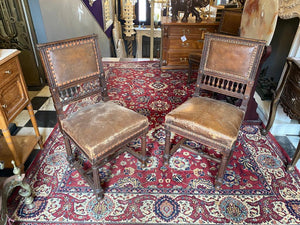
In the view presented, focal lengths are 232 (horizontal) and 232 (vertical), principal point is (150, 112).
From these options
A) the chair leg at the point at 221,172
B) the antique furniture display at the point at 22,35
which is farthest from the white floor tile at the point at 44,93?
the chair leg at the point at 221,172

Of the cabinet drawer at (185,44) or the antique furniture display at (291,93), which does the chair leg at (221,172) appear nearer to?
the antique furniture display at (291,93)

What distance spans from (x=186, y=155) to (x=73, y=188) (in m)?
1.06

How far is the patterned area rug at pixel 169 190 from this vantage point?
168 centimetres

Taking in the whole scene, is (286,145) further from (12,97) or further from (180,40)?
(12,97)

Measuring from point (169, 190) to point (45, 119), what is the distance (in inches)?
69.4

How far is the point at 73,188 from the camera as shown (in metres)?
1.90

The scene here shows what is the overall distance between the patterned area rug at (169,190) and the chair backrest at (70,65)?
626 mm

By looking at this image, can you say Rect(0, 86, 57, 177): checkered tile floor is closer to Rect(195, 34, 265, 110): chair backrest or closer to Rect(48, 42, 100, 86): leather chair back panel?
Rect(48, 42, 100, 86): leather chair back panel

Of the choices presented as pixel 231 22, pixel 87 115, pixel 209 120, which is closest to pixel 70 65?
pixel 87 115

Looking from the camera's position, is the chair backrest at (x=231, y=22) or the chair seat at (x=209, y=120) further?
the chair backrest at (x=231, y=22)

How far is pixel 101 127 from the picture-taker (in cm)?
169

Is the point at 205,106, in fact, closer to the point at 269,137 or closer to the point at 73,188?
the point at 269,137

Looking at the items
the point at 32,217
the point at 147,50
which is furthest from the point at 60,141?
the point at 147,50

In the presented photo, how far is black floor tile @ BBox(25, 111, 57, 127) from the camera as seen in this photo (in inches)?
106
